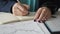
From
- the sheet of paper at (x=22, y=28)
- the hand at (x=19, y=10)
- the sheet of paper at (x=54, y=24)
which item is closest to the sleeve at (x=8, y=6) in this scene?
the hand at (x=19, y=10)

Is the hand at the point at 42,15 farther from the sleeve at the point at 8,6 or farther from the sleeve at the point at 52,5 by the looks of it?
the sleeve at the point at 8,6

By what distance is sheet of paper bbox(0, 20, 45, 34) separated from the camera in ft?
2.36

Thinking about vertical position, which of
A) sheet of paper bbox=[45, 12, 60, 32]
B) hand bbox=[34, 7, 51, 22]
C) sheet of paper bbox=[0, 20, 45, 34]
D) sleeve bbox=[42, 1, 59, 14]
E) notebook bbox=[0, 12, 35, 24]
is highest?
sleeve bbox=[42, 1, 59, 14]

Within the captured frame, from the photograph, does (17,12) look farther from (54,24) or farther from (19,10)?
(54,24)

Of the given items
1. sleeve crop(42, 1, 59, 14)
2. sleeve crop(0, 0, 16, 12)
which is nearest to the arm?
sleeve crop(42, 1, 59, 14)

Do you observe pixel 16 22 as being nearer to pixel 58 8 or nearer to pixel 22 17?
pixel 22 17

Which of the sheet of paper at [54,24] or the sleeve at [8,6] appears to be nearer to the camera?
the sheet of paper at [54,24]

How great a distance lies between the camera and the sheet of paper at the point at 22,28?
72 cm

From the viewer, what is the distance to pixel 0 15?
95cm

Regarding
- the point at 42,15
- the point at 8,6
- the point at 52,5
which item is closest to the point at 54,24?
the point at 42,15

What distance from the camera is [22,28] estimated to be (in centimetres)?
76

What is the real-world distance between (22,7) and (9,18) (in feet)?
0.40

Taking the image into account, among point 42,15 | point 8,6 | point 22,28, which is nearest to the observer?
point 22,28

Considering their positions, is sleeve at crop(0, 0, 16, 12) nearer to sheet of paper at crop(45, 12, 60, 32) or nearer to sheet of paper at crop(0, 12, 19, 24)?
sheet of paper at crop(0, 12, 19, 24)
